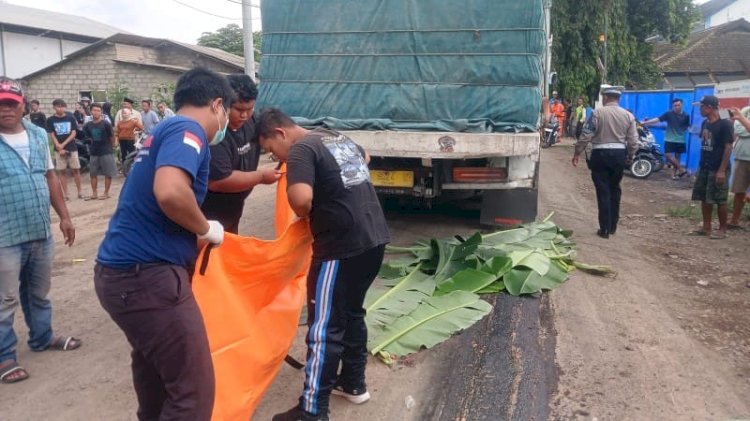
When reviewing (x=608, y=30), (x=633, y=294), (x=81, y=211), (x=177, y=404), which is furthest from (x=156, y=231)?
(x=608, y=30)

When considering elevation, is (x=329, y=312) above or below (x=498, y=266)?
above

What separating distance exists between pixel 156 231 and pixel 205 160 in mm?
352

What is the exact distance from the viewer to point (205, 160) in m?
2.60

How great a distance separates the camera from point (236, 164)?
4.26m

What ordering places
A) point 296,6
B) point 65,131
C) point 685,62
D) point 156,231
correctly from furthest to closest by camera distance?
point 685,62 → point 65,131 → point 296,6 → point 156,231

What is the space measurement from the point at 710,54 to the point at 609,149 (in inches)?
1272

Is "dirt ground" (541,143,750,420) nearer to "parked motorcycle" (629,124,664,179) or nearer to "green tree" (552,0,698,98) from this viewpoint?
"parked motorcycle" (629,124,664,179)

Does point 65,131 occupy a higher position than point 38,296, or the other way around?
point 65,131

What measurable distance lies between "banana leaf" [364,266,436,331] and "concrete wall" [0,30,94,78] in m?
32.1

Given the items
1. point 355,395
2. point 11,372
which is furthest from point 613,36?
point 11,372

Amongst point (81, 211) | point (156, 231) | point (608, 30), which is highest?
point (608, 30)

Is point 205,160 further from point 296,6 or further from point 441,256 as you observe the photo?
point 296,6

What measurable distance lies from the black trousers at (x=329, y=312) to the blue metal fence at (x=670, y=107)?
11926mm

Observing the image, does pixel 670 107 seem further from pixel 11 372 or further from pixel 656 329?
Answer: pixel 11 372
